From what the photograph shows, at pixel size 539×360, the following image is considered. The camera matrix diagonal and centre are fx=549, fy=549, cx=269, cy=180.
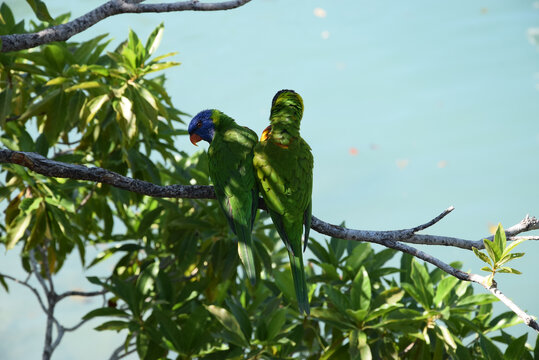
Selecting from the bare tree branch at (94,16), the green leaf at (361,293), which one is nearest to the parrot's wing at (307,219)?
the bare tree branch at (94,16)

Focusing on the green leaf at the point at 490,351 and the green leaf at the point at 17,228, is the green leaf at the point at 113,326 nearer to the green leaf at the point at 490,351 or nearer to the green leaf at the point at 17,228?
the green leaf at the point at 17,228

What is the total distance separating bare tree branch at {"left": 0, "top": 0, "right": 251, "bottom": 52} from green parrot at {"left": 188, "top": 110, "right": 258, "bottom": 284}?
40cm

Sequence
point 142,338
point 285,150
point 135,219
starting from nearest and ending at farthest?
1. point 285,150
2. point 142,338
3. point 135,219

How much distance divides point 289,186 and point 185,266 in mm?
1326

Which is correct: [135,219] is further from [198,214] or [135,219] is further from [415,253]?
[415,253]

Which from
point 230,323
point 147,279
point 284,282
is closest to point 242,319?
point 230,323

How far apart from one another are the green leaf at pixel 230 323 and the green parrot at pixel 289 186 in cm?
81

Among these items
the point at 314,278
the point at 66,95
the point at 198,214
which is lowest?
the point at 314,278

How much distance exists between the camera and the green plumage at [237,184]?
1.42m

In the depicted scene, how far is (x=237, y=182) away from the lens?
56.8 inches

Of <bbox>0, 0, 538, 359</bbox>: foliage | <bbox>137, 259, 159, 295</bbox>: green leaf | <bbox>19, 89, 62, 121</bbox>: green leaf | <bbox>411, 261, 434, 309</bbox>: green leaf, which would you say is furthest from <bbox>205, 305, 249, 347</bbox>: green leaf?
<bbox>19, 89, 62, 121</bbox>: green leaf

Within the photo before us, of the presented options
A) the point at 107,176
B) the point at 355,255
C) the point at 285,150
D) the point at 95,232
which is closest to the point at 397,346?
the point at 355,255

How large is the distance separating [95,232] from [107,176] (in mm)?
1889

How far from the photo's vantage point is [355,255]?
8.13ft
